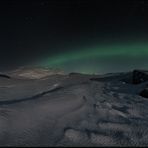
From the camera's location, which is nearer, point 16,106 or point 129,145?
point 129,145

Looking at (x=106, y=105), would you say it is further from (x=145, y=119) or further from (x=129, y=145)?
(x=129, y=145)

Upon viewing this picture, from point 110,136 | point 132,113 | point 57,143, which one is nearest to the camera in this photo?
point 57,143

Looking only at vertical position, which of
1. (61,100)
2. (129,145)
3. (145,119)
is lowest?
(129,145)

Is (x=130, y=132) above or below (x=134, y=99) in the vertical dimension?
below

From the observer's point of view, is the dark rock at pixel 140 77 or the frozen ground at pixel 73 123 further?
the dark rock at pixel 140 77

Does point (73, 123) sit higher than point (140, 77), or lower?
lower

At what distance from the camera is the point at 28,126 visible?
11.2ft

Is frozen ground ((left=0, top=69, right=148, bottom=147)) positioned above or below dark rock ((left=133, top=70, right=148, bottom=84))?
below

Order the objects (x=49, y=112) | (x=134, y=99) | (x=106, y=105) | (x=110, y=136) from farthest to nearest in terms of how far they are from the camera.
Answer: (x=134, y=99), (x=106, y=105), (x=49, y=112), (x=110, y=136)

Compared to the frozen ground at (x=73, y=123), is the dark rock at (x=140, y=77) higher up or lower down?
higher up

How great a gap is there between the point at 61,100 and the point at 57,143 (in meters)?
1.92

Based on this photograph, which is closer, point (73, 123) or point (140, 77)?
point (73, 123)

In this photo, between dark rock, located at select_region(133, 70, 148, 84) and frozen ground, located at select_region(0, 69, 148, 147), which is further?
dark rock, located at select_region(133, 70, 148, 84)

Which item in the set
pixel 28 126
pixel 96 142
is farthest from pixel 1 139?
pixel 96 142
